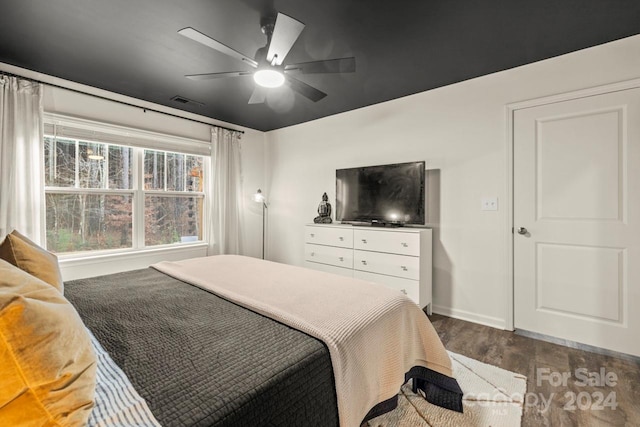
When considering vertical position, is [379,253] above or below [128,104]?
below

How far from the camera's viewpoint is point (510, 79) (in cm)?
265

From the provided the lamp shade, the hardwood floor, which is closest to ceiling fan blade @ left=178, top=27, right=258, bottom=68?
the lamp shade

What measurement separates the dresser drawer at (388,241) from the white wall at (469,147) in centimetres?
44

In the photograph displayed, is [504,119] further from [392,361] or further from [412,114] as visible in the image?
[392,361]

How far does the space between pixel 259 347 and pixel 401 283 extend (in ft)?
6.99

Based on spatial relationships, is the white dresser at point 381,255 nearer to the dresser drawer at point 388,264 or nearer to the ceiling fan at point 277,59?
the dresser drawer at point 388,264

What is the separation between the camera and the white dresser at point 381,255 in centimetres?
281

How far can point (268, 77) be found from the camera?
7.09 feet

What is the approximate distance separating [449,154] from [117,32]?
3.05m

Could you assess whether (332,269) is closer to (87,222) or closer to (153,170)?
(153,170)

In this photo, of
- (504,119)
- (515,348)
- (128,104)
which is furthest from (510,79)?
(128,104)

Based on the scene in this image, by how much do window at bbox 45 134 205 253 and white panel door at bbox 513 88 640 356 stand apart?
152 inches

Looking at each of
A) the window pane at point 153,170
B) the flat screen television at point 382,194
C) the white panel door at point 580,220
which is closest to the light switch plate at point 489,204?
the white panel door at point 580,220

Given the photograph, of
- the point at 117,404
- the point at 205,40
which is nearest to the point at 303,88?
the point at 205,40
